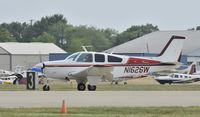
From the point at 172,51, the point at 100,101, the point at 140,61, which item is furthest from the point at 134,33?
the point at 100,101

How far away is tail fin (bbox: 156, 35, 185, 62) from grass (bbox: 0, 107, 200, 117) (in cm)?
1902

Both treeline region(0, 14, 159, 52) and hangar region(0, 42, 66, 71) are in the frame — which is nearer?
hangar region(0, 42, 66, 71)

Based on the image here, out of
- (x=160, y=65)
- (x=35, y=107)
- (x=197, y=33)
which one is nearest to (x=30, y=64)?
(x=197, y=33)

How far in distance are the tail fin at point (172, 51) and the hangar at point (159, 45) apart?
6601cm

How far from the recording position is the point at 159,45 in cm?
12131

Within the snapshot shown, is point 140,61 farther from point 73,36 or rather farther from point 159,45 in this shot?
point 73,36

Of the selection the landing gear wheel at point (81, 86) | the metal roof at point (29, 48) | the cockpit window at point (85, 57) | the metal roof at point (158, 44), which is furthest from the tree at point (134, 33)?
the landing gear wheel at point (81, 86)

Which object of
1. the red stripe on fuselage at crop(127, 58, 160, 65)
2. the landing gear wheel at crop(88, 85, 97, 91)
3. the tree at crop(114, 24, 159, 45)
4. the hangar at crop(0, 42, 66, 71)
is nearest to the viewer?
the landing gear wheel at crop(88, 85, 97, 91)

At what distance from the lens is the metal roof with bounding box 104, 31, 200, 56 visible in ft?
381

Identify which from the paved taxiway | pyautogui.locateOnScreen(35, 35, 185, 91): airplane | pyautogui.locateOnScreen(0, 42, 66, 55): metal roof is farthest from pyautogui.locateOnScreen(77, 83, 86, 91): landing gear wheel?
pyautogui.locateOnScreen(0, 42, 66, 55): metal roof

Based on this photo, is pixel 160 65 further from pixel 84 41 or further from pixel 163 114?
pixel 84 41

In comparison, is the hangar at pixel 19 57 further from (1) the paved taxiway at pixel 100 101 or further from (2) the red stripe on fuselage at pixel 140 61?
(1) the paved taxiway at pixel 100 101

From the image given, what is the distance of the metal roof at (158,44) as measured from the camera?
11606 centimetres

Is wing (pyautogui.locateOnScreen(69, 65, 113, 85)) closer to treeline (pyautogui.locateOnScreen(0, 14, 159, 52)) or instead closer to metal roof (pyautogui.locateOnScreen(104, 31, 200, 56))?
metal roof (pyautogui.locateOnScreen(104, 31, 200, 56))
